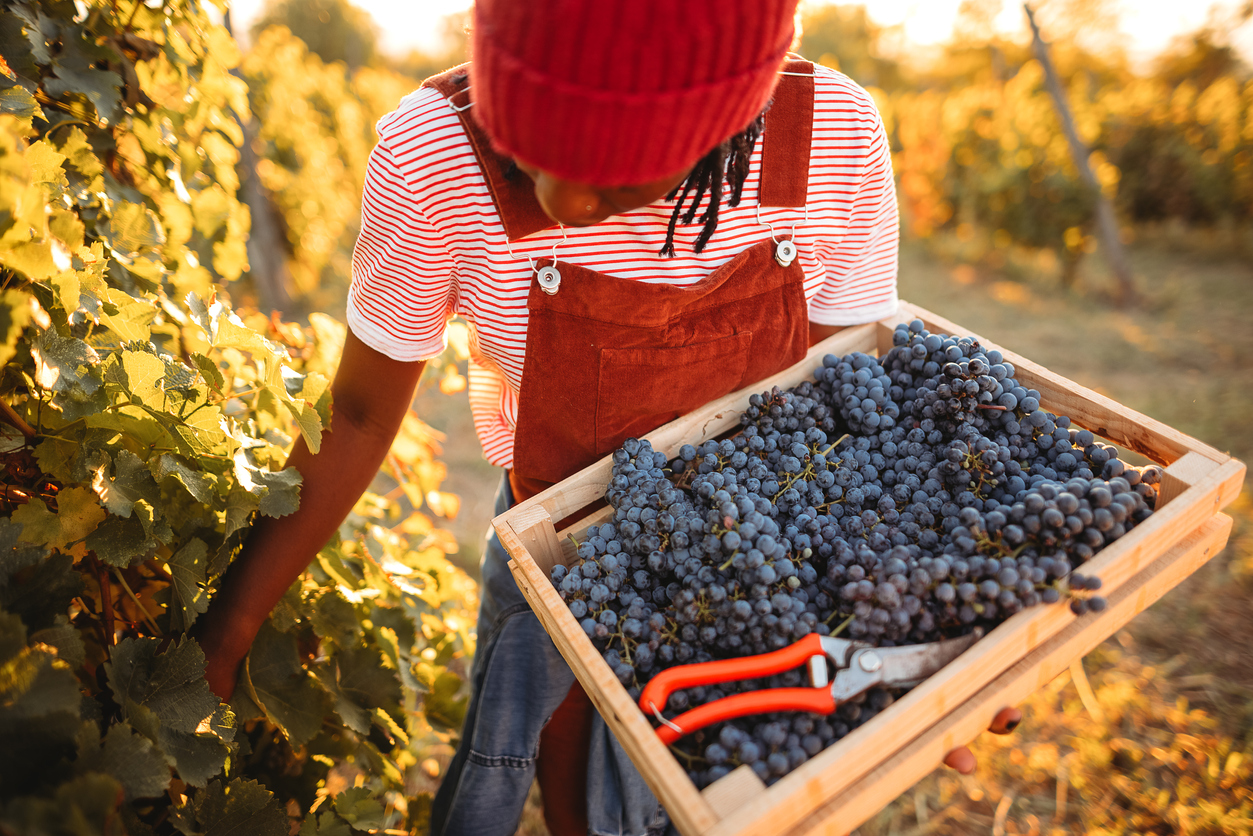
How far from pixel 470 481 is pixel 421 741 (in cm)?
204

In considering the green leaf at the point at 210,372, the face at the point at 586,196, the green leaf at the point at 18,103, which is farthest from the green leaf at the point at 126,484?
the face at the point at 586,196


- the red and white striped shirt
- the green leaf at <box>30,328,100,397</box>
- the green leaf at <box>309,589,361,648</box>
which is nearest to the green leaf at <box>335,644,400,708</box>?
the green leaf at <box>309,589,361,648</box>

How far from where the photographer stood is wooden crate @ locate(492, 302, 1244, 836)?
0.81m

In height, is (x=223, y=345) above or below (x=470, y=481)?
above

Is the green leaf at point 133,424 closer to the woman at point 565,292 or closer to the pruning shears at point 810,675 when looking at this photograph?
the woman at point 565,292

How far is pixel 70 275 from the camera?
Result: 2.93 feet

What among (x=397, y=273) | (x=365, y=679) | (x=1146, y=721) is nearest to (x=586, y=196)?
(x=397, y=273)

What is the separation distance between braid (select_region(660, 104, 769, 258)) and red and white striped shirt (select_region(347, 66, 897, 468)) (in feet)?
0.11

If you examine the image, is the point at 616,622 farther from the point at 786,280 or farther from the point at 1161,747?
the point at 1161,747

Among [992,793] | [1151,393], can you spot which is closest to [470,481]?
[992,793]

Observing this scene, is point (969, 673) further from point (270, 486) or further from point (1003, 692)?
point (270, 486)

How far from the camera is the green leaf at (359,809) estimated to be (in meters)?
1.25

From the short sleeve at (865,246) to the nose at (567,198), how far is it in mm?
574

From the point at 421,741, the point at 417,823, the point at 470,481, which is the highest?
the point at 417,823
